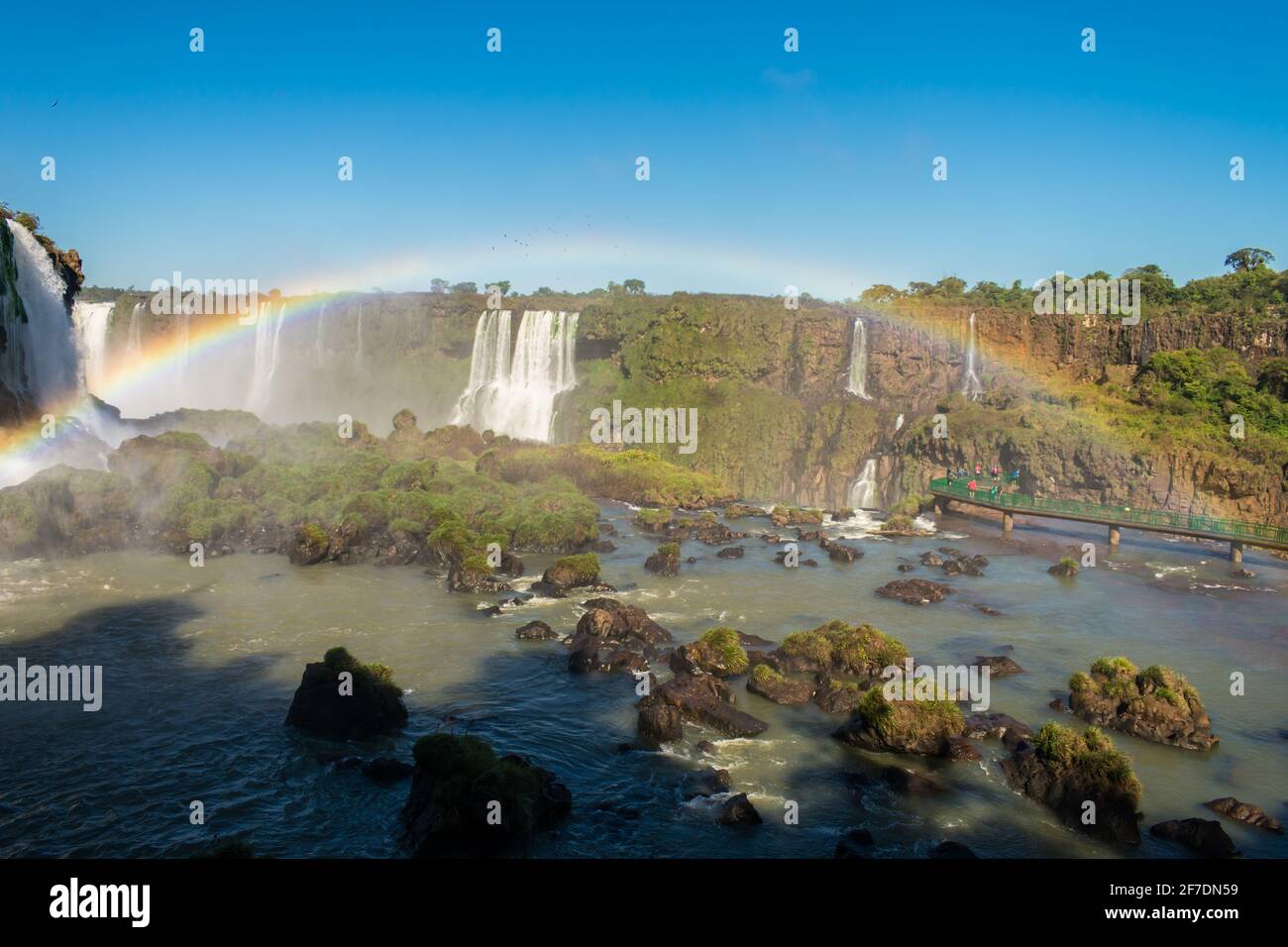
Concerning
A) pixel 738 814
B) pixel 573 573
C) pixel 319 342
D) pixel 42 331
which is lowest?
pixel 738 814

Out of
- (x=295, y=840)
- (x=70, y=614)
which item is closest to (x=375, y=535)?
(x=70, y=614)

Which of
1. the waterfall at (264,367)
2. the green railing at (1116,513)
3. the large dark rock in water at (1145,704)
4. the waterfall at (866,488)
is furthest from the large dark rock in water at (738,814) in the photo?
the waterfall at (264,367)

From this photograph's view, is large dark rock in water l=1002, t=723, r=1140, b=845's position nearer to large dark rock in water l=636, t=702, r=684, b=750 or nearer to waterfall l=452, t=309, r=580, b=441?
large dark rock in water l=636, t=702, r=684, b=750

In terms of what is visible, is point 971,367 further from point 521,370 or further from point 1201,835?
point 1201,835

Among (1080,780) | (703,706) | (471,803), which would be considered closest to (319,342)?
(703,706)

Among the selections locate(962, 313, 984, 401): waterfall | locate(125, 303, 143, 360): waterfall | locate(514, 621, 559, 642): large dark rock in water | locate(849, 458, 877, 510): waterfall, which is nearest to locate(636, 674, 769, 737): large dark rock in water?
locate(514, 621, 559, 642): large dark rock in water

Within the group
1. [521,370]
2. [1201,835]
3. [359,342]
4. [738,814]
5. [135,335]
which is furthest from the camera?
[359,342]
